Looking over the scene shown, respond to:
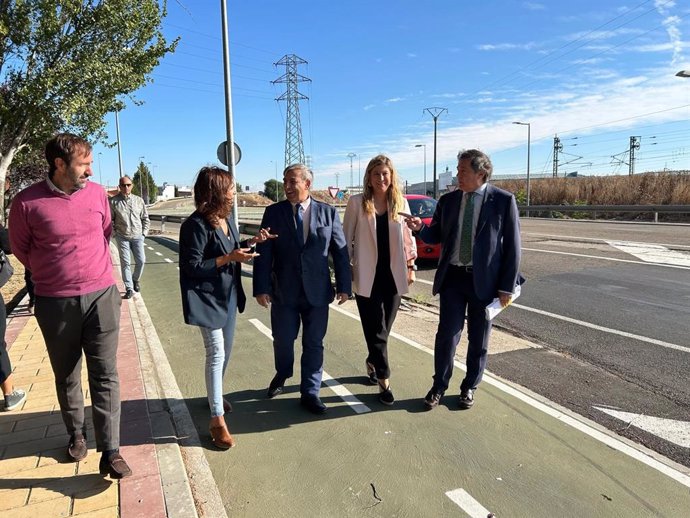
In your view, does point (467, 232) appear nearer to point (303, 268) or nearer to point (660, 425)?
point (303, 268)

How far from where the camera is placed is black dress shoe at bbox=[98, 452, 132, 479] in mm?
2729

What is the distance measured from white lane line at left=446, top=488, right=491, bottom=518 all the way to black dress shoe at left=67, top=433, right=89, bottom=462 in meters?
2.26

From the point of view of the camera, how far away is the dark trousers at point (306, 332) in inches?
145

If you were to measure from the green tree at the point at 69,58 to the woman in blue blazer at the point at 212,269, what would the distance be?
37.4 ft

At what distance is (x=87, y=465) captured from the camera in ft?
9.53

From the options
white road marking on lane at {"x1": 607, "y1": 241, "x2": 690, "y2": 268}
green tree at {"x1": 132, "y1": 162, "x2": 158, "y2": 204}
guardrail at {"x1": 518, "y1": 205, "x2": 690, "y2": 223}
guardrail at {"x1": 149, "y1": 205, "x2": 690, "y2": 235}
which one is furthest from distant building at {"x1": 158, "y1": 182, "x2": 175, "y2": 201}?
white road marking on lane at {"x1": 607, "y1": 241, "x2": 690, "y2": 268}

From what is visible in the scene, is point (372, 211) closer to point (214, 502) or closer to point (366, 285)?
point (366, 285)

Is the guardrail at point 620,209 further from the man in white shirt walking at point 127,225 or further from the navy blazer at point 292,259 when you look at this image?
the navy blazer at point 292,259

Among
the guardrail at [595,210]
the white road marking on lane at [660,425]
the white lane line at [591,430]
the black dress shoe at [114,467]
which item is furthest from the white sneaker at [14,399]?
the guardrail at [595,210]

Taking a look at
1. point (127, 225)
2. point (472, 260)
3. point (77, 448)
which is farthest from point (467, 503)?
point (127, 225)

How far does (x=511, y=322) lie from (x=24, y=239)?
220 inches

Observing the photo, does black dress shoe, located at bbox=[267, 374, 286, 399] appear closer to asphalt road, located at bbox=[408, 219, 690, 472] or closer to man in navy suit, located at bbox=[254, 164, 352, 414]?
man in navy suit, located at bbox=[254, 164, 352, 414]

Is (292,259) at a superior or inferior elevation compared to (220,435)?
superior

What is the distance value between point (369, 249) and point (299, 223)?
0.64 metres
